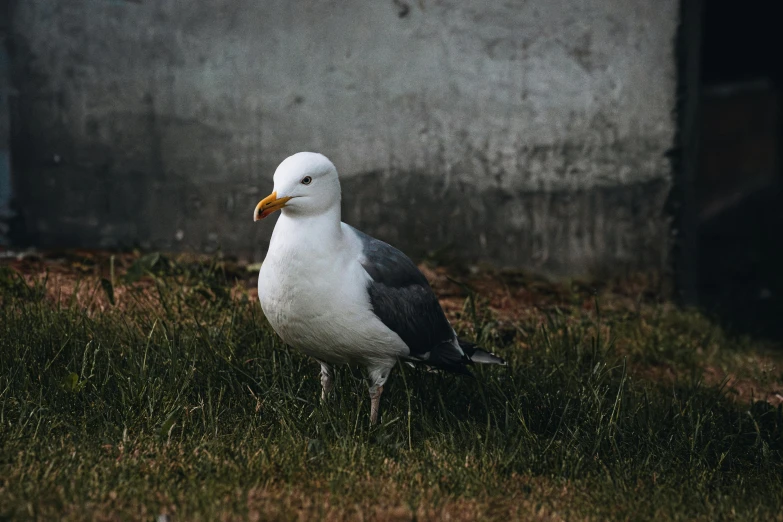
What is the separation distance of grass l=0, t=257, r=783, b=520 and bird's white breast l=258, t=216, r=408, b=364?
26cm

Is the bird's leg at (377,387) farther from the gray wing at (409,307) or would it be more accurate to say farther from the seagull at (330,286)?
the gray wing at (409,307)

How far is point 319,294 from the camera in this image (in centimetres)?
319

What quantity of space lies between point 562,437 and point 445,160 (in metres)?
2.46

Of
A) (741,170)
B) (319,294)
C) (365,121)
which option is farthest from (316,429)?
(741,170)

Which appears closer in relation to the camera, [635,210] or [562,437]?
[562,437]

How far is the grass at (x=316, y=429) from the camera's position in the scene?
2857mm

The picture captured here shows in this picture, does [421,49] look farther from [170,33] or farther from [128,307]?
[128,307]

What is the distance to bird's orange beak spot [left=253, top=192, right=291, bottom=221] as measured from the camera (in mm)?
3105

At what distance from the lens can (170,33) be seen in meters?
5.62

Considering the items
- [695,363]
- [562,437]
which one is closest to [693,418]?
[562,437]

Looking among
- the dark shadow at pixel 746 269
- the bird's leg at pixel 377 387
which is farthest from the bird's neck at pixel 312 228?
the dark shadow at pixel 746 269

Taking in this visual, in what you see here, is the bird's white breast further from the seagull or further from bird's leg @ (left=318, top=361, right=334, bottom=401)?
bird's leg @ (left=318, top=361, right=334, bottom=401)

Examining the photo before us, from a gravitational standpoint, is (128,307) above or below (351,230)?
below

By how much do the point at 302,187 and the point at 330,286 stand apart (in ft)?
1.12
